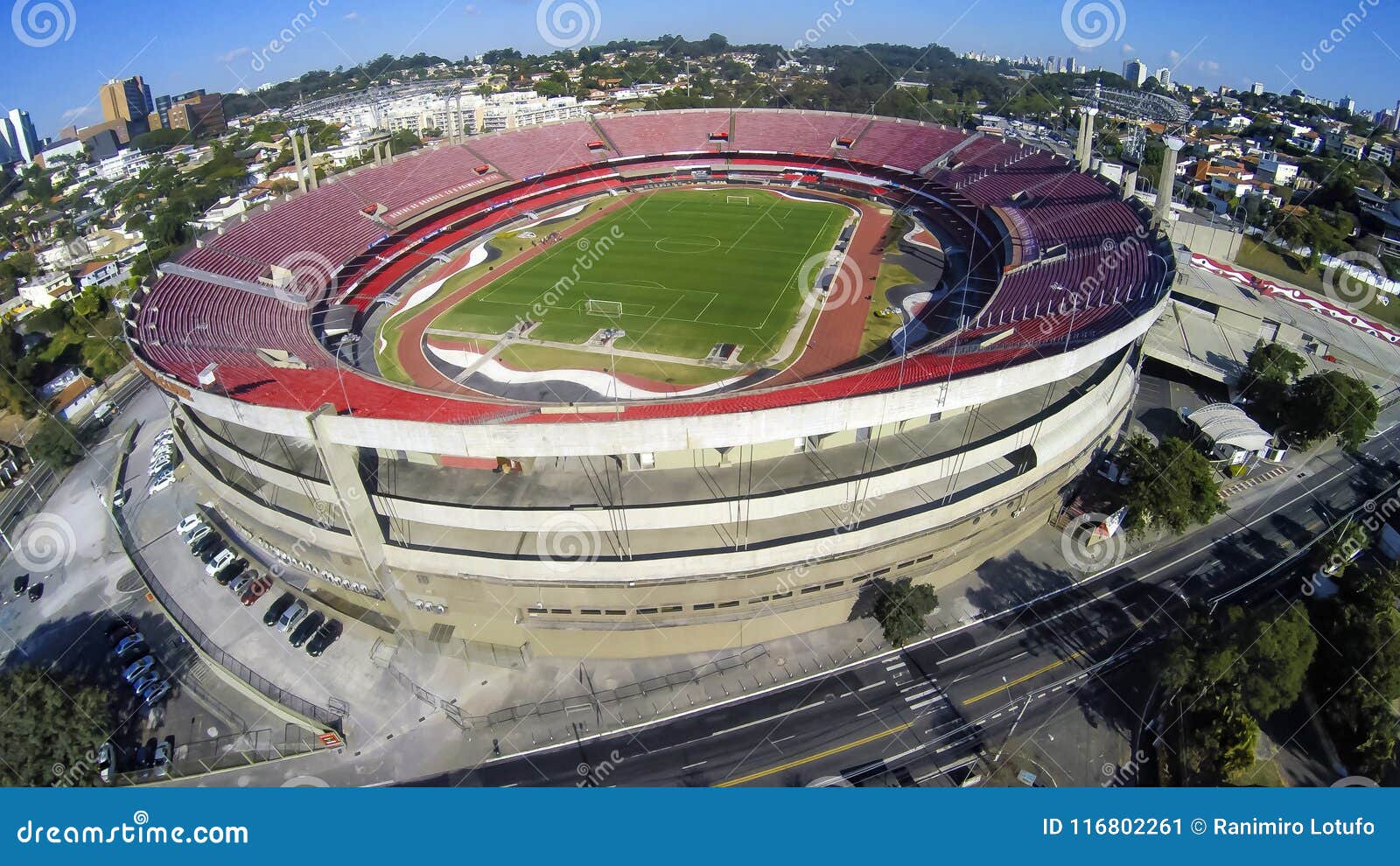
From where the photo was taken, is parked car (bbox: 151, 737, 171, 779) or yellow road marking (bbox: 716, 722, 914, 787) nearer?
yellow road marking (bbox: 716, 722, 914, 787)

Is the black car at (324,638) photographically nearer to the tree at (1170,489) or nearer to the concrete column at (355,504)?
the concrete column at (355,504)

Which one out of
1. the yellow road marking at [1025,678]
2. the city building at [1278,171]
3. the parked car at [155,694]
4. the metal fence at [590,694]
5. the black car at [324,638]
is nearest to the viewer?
the metal fence at [590,694]

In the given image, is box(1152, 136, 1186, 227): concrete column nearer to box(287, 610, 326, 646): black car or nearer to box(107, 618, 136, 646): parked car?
box(287, 610, 326, 646): black car

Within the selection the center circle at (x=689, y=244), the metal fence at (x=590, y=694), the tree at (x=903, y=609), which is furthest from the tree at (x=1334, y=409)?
the center circle at (x=689, y=244)

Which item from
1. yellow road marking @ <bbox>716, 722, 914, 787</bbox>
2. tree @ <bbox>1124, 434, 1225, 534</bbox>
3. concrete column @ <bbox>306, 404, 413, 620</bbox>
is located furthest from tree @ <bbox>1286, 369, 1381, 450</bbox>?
concrete column @ <bbox>306, 404, 413, 620</bbox>

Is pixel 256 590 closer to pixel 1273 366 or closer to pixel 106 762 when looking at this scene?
pixel 106 762

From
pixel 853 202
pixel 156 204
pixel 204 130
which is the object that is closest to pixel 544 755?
pixel 853 202

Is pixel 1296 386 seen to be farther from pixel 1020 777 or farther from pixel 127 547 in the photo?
pixel 127 547
